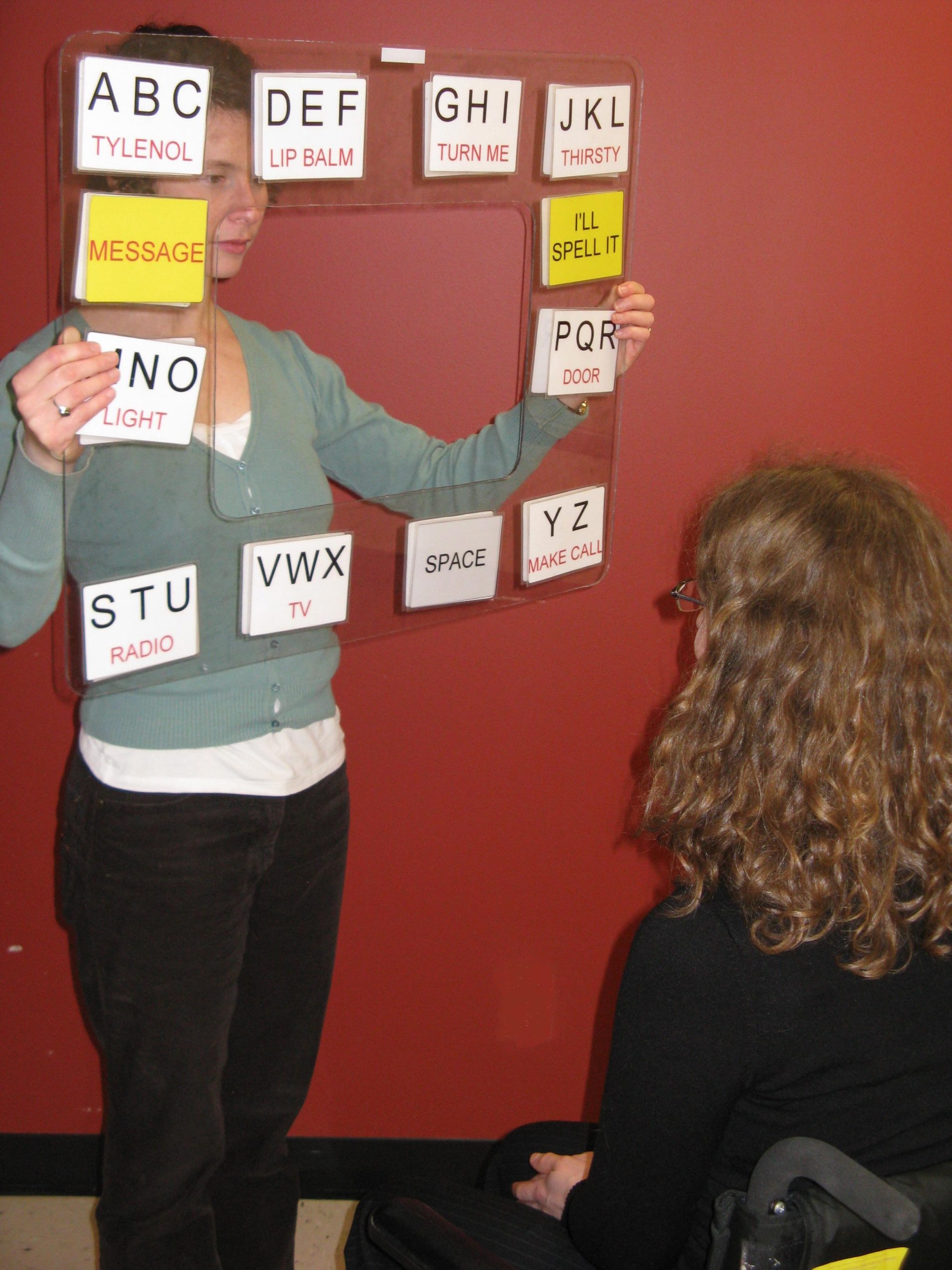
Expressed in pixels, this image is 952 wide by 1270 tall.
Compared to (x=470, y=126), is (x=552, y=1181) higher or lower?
lower

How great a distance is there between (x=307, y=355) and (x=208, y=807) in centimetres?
51

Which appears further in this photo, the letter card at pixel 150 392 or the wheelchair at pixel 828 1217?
the letter card at pixel 150 392

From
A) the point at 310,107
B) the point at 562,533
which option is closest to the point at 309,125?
the point at 310,107

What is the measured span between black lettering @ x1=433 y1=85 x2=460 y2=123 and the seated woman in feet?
1.50

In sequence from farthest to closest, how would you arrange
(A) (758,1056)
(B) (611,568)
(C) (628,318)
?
(B) (611,568) < (C) (628,318) < (A) (758,1056)

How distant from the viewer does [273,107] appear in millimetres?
882

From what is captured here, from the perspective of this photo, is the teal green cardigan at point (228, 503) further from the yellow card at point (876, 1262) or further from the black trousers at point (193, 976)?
the yellow card at point (876, 1262)

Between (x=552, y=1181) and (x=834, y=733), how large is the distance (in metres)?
0.57

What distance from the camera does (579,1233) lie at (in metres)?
0.86

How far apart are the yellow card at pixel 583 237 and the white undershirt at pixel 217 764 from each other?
373mm

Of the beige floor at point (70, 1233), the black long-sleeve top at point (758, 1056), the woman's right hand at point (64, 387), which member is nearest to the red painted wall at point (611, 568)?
the beige floor at point (70, 1233)

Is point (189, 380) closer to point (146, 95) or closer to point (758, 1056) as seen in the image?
point (146, 95)

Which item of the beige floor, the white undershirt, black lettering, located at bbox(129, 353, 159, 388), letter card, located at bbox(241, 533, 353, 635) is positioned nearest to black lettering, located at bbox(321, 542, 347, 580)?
letter card, located at bbox(241, 533, 353, 635)

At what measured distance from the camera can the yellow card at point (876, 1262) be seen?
62 centimetres
